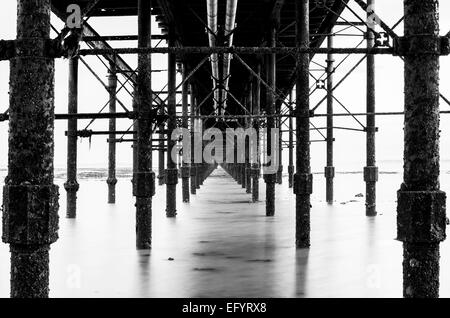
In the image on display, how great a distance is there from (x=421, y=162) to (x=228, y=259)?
470 cm

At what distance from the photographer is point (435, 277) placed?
149 inches

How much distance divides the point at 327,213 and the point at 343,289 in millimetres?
8523

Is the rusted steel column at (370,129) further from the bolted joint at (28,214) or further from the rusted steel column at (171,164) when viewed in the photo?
the bolted joint at (28,214)

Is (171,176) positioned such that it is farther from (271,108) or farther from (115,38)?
(115,38)

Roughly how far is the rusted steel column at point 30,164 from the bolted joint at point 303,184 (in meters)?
5.88

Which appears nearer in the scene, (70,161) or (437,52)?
(437,52)

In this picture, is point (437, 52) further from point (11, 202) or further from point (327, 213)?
point (327, 213)

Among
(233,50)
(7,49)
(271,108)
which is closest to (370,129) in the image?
(271,108)

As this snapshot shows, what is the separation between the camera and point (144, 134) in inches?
336

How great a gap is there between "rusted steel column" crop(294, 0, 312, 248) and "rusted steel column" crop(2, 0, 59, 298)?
5801mm

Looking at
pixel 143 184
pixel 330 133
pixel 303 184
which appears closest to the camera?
pixel 143 184

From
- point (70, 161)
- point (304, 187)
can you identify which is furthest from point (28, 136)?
point (70, 161)

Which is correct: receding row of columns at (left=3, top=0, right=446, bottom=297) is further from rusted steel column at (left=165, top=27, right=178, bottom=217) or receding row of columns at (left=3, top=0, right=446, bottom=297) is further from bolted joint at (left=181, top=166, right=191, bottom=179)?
bolted joint at (left=181, top=166, right=191, bottom=179)

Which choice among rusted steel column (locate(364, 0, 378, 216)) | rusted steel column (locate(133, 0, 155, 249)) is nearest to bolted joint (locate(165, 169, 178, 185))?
rusted steel column (locate(133, 0, 155, 249))
